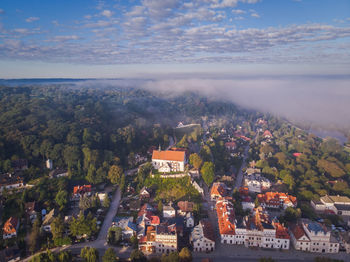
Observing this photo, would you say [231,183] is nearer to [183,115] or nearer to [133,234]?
[133,234]

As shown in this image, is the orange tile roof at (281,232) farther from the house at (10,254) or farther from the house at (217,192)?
the house at (10,254)

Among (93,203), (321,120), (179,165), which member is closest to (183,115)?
(321,120)

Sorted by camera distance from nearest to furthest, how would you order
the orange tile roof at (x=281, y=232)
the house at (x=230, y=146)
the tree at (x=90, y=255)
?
the tree at (x=90, y=255), the orange tile roof at (x=281, y=232), the house at (x=230, y=146)

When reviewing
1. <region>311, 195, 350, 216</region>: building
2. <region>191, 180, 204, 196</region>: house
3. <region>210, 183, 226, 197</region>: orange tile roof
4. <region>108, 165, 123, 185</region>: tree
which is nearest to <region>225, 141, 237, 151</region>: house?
<region>210, 183, 226, 197</region>: orange tile roof

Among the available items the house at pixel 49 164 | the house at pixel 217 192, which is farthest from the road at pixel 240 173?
the house at pixel 49 164

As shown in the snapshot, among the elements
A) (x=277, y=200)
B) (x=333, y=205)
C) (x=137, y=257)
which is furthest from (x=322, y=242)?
(x=137, y=257)

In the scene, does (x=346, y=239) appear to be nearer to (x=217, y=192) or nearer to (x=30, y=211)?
(x=217, y=192)

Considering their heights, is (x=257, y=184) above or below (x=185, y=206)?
below
